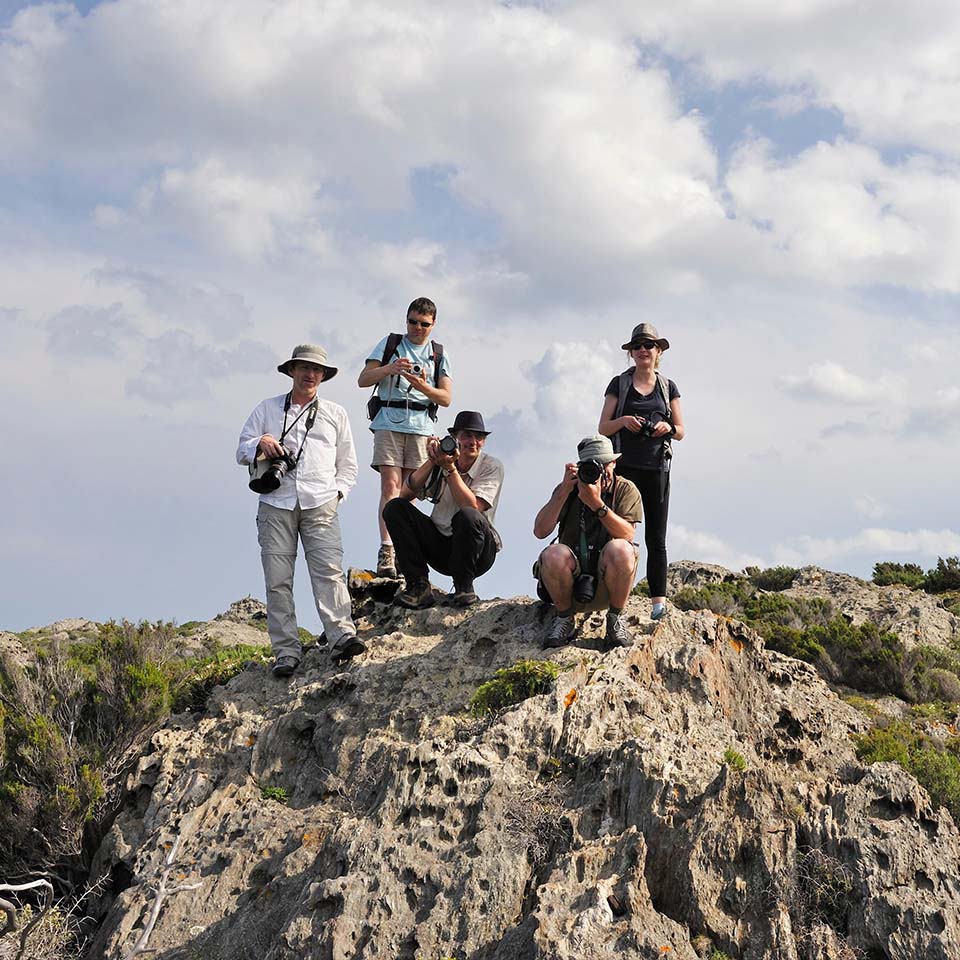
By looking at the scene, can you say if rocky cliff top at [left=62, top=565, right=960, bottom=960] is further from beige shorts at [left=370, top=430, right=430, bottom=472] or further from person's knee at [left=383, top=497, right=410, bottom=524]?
beige shorts at [left=370, top=430, right=430, bottom=472]

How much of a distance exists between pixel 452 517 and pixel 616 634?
6.57 feet

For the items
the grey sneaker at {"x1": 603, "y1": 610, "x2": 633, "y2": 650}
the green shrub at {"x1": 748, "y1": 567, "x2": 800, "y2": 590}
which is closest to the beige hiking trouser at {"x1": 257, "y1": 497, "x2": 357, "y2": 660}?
the grey sneaker at {"x1": 603, "y1": 610, "x2": 633, "y2": 650}

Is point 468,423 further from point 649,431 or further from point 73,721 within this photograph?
point 73,721

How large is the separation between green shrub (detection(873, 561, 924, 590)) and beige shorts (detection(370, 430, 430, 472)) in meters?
14.0

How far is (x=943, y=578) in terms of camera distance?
20.4 meters

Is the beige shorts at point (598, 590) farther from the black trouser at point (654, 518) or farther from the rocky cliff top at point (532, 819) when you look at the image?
the black trouser at point (654, 518)

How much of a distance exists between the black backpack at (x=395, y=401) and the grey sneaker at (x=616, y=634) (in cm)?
307

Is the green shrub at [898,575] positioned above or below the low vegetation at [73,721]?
above

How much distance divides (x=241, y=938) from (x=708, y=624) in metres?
4.52

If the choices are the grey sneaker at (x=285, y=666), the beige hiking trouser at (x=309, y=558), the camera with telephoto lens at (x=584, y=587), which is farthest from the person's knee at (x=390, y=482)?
the camera with telephoto lens at (x=584, y=587)

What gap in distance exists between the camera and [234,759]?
26.6ft

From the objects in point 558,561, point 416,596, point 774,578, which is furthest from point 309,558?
point 774,578

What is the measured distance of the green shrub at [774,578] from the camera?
66.1 feet

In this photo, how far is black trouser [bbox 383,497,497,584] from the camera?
8938 millimetres
